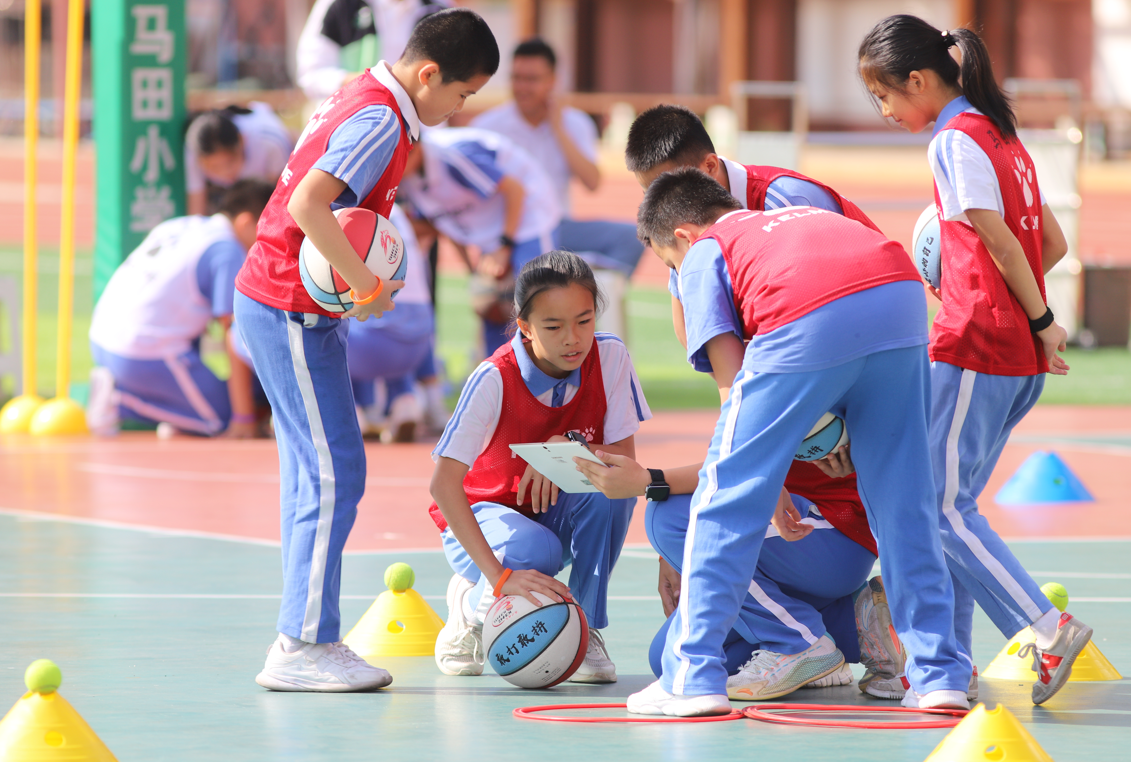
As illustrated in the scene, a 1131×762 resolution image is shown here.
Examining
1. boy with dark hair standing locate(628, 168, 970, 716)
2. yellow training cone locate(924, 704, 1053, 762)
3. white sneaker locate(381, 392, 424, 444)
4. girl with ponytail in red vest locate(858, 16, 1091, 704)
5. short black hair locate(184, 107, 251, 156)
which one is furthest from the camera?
short black hair locate(184, 107, 251, 156)

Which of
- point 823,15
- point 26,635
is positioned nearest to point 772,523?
point 26,635

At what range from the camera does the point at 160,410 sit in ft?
32.6

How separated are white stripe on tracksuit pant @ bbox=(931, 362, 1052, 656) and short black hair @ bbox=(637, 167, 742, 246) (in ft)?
2.66

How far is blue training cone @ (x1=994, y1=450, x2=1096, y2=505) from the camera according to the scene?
25.8 feet

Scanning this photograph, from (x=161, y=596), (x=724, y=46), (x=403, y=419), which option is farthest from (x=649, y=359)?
(x=724, y=46)

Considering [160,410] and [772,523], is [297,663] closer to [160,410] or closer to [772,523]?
[772,523]

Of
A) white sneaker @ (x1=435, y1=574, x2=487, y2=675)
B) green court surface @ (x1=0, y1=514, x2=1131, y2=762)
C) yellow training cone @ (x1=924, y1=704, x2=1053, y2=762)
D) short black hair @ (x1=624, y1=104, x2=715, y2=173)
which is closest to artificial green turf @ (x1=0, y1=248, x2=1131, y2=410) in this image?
green court surface @ (x1=0, y1=514, x2=1131, y2=762)

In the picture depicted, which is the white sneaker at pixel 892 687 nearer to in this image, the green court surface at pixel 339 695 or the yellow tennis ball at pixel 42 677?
the green court surface at pixel 339 695

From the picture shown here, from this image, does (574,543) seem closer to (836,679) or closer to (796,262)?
(836,679)

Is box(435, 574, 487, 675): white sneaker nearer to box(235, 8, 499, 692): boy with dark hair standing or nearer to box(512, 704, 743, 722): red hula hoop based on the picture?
box(235, 8, 499, 692): boy with dark hair standing

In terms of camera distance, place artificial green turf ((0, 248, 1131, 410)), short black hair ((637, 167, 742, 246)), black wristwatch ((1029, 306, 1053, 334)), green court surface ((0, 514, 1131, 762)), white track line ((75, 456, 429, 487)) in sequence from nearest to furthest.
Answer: green court surface ((0, 514, 1131, 762)), short black hair ((637, 167, 742, 246)), black wristwatch ((1029, 306, 1053, 334)), white track line ((75, 456, 429, 487)), artificial green turf ((0, 248, 1131, 410))

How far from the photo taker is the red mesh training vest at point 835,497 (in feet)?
15.1

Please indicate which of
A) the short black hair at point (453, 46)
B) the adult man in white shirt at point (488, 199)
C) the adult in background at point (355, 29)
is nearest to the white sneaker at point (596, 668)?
the short black hair at point (453, 46)

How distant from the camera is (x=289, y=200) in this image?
4.49 m
